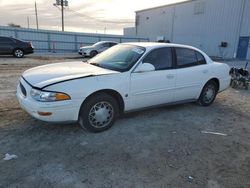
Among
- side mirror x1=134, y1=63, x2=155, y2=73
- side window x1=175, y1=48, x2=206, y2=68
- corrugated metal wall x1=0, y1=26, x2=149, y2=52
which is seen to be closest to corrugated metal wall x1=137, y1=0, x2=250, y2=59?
corrugated metal wall x1=0, y1=26, x2=149, y2=52

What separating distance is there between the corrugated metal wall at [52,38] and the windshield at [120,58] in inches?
826

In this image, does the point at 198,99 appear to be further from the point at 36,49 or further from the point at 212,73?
the point at 36,49

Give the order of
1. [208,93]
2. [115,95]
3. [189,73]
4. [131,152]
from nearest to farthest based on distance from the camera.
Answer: [131,152] < [115,95] < [189,73] < [208,93]

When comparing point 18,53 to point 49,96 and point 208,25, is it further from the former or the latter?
point 208,25

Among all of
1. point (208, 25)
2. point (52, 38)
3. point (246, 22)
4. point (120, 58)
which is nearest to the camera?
point (120, 58)

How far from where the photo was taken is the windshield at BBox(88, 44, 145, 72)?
14.0ft

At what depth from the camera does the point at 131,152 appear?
11.3 feet

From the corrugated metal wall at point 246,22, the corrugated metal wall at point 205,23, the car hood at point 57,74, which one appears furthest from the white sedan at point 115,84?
the corrugated metal wall at point 205,23

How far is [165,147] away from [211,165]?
0.73m

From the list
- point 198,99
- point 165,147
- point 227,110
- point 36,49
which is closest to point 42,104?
point 165,147

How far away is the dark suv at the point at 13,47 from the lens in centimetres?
1544

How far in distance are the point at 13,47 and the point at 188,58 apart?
14.1m

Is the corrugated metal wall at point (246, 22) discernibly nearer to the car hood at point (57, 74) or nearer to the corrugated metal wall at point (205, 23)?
the corrugated metal wall at point (205, 23)

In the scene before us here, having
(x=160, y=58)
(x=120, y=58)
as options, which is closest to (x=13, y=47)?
(x=120, y=58)
